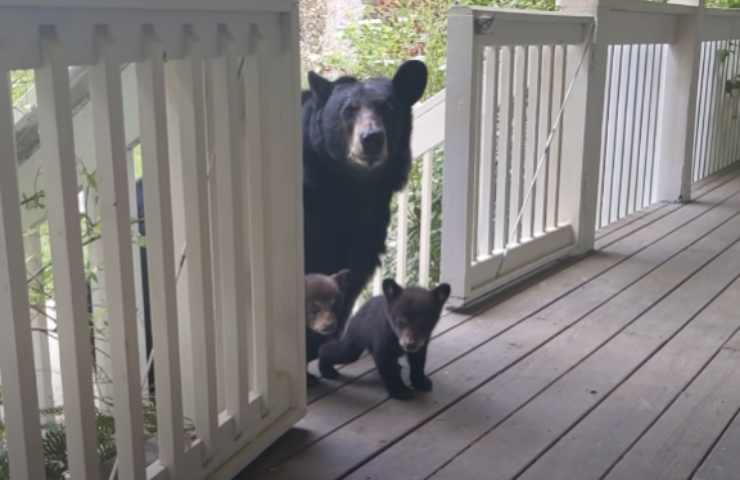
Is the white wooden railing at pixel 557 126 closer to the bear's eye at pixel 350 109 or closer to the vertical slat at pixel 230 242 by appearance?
the bear's eye at pixel 350 109

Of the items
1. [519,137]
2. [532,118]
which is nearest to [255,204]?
[519,137]

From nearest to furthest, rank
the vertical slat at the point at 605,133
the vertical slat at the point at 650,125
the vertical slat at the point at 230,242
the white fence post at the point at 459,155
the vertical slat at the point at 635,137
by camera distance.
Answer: the vertical slat at the point at 230,242 → the white fence post at the point at 459,155 → the vertical slat at the point at 605,133 → the vertical slat at the point at 635,137 → the vertical slat at the point at 650,125

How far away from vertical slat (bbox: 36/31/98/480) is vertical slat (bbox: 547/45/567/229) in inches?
106

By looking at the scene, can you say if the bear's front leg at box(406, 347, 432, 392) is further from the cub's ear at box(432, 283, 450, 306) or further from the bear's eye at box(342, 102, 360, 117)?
the bear's eye at box(342, 102, 360, 117)

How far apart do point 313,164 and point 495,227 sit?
3.88ft

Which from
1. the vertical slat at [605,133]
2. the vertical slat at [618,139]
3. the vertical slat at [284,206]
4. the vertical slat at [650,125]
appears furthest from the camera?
the vertical slat at [650,125]

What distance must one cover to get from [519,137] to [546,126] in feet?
0.81

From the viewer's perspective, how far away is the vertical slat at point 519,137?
353 cm

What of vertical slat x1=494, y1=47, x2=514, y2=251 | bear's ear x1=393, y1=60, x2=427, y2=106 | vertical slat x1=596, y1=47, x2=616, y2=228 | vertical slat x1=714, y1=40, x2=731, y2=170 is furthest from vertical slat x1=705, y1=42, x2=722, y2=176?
bear's ear x1=393, y1=60, x2=427, y2=106

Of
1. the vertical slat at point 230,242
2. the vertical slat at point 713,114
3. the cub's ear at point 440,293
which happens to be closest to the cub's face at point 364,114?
the cub's ear at point 440,293

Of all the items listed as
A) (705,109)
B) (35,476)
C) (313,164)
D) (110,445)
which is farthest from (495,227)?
(705,109)

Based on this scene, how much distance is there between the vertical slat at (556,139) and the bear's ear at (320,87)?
4.74 ft

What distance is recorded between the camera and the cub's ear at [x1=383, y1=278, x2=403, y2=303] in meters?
2.46

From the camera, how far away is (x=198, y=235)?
1832mm
